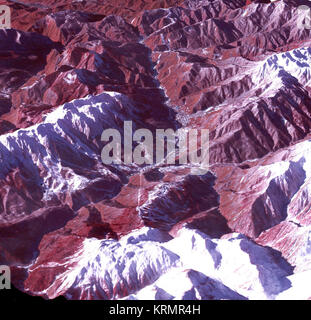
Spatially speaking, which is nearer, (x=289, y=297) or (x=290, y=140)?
(x=289, y=297)

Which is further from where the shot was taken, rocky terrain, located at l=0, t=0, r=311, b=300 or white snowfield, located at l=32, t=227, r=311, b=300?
rocky terrain, located at l=0, t=0, r=311, b=300

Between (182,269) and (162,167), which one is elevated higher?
(162,167)

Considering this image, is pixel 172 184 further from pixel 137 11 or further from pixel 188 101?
Result: pixel 137 11

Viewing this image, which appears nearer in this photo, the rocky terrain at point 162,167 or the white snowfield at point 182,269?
the white snowfield at point 182,269

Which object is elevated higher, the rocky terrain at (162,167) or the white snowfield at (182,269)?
the rocky terrain at (162,167)

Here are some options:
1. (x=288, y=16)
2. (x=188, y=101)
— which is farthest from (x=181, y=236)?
(x=288, y=16)

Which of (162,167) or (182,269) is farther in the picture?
(162,167)

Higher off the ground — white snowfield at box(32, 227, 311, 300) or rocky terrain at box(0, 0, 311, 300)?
rocky terrain at box(0, 0, 311, 300)

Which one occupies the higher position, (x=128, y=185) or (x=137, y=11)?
(x=137, y=11)
